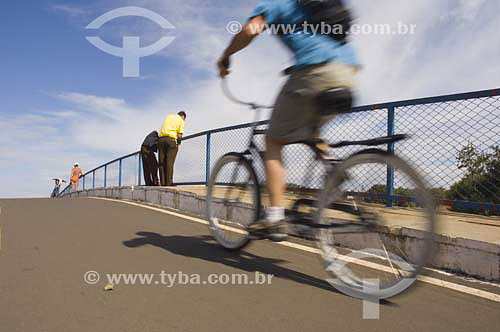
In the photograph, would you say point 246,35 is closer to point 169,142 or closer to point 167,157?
point 169,142

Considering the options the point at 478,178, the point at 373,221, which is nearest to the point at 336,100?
the point at 373,221

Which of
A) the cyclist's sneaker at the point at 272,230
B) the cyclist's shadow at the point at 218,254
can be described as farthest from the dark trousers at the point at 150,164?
the cyclist's sneaker at the point at 272,230

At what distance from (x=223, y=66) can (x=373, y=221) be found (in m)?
1.68

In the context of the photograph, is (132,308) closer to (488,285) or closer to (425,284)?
(425,284)

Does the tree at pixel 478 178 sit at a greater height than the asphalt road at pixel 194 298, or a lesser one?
greater

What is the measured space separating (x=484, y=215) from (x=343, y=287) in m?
2.60

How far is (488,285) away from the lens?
8.64 ft

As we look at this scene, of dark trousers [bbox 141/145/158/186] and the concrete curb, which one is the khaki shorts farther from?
dark trousers [bbox 141/145/158/186]

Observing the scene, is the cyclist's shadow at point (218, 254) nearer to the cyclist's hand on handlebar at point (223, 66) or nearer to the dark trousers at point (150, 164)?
the cyclist's hand on handlebar at point (223, 66)

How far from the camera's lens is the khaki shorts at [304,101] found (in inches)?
97.8

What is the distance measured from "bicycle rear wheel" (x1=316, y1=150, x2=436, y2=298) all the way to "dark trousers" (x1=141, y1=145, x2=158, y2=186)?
892cm

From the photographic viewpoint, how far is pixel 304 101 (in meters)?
2.58

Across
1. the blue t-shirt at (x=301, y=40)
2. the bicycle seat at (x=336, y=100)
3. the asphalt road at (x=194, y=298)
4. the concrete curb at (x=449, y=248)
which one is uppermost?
the blue t-shirt at (x=301, y=40)

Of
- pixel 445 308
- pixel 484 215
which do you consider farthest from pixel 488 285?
pixel 484 215
